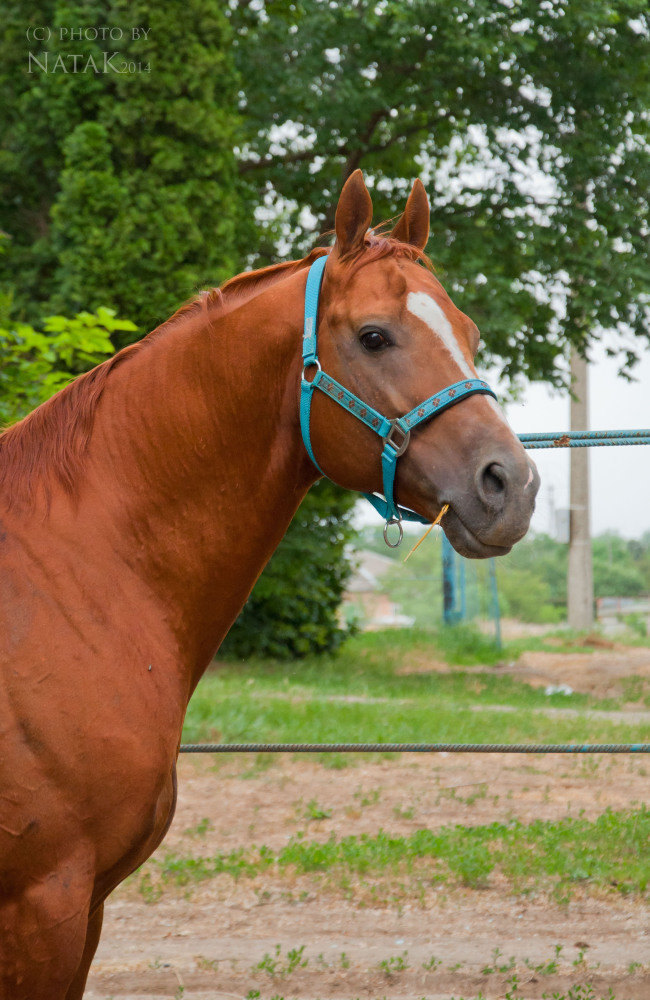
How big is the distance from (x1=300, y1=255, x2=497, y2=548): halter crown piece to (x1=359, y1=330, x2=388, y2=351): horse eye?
102 mm

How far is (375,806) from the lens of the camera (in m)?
5.47

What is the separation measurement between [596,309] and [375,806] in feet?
23.9

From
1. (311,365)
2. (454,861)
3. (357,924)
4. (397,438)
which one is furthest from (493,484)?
(454,861)

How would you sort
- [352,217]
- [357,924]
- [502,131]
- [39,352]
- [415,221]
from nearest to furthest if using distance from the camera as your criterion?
1. [352,217]
2. [415,221]
3. [357,924]
4. [39,352]
5. [502,131]

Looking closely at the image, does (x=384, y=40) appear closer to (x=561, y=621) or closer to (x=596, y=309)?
(x=596, y=309)

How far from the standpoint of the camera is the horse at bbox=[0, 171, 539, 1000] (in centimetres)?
176

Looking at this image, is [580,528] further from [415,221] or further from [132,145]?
[415,221]

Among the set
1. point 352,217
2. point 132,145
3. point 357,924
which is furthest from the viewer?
point 132,145

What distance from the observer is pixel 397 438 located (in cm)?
192

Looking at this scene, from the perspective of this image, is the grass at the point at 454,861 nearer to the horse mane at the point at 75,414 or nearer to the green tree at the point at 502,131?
the horse mane at the point at 75,414

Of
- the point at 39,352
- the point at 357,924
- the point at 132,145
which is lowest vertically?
the point at 357,924

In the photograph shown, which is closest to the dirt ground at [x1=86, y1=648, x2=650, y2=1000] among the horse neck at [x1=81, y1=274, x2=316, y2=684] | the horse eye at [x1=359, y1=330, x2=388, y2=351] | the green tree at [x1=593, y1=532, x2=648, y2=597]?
the horse neck at [x1=81, y1=274, x2=316, y2=684]

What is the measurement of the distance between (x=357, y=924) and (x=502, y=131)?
9596mm

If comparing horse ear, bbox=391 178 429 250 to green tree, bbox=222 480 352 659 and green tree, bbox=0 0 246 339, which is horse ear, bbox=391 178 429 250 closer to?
green tree, bbox=0 0 246 339
